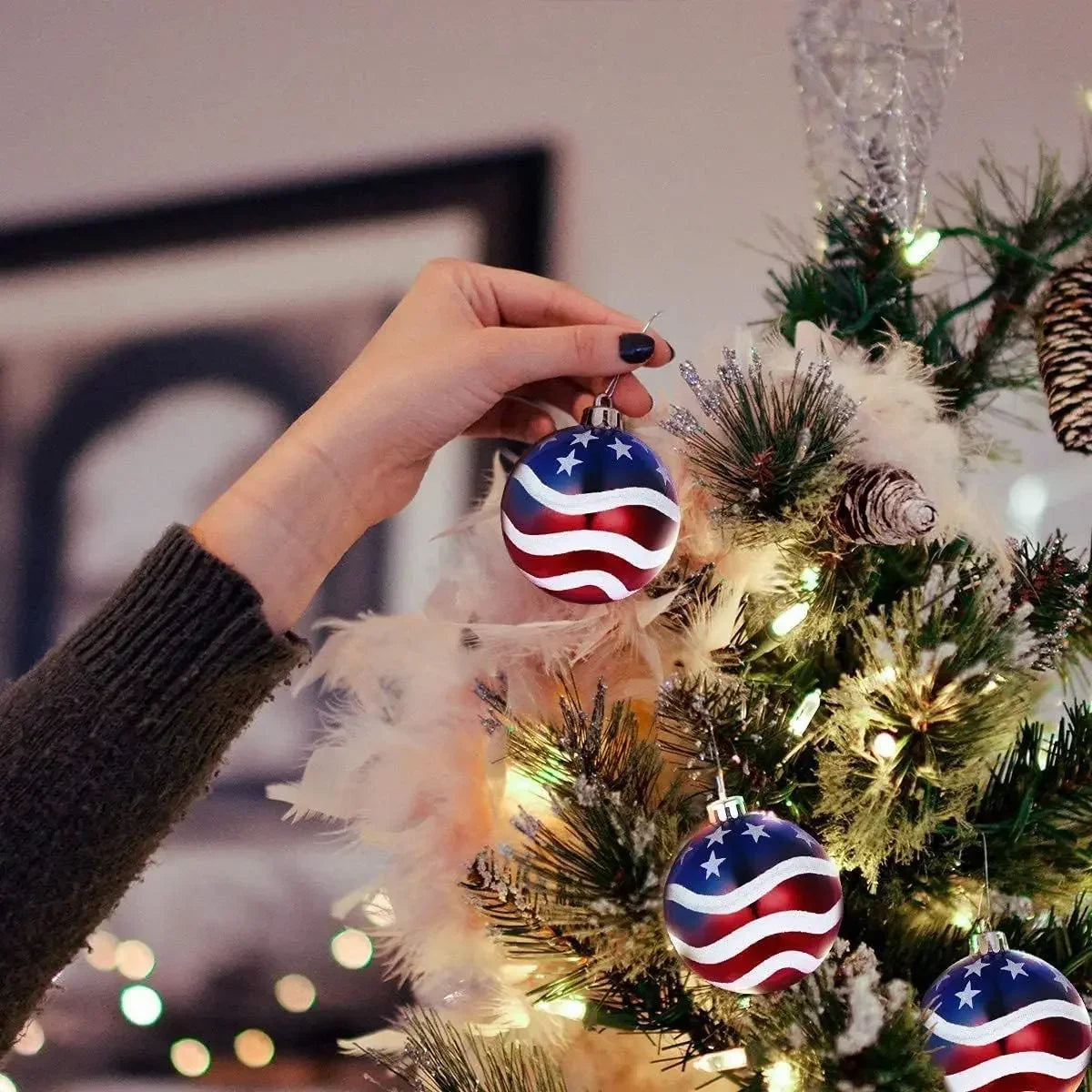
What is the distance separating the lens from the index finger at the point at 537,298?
60cm

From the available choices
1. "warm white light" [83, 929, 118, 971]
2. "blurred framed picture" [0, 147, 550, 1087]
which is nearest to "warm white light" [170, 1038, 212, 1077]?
"blurred framed picture" [0, 147, 550, 1087]

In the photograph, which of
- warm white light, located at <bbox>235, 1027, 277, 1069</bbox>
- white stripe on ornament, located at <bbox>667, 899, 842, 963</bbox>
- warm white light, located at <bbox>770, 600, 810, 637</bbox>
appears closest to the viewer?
white stripe on ornament, located at <bbox>667, 899, 842, 963</bbox>

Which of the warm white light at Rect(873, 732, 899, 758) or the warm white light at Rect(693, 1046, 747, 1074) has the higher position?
the warm white light at Rect(873, 732, 899, 758)

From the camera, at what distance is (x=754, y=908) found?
42 centimetres

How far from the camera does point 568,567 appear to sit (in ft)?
1.49

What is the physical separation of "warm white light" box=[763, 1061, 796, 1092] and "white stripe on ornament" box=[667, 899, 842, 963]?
5cm

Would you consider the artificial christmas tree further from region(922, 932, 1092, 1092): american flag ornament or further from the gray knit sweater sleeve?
the gray knit sweater sleeve

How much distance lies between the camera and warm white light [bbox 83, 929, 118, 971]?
1.07 m

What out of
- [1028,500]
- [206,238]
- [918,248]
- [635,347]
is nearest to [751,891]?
[635,347]

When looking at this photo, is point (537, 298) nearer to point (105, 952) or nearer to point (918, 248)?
point (918, 248)

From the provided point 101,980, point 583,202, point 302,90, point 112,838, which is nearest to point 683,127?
point 583,202

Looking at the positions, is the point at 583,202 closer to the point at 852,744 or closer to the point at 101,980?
the point at 852,744

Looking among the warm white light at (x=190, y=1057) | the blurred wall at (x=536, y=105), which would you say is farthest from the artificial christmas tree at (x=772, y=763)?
the warm white light at (x=190, y=1057)

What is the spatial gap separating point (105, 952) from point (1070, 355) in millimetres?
1075
